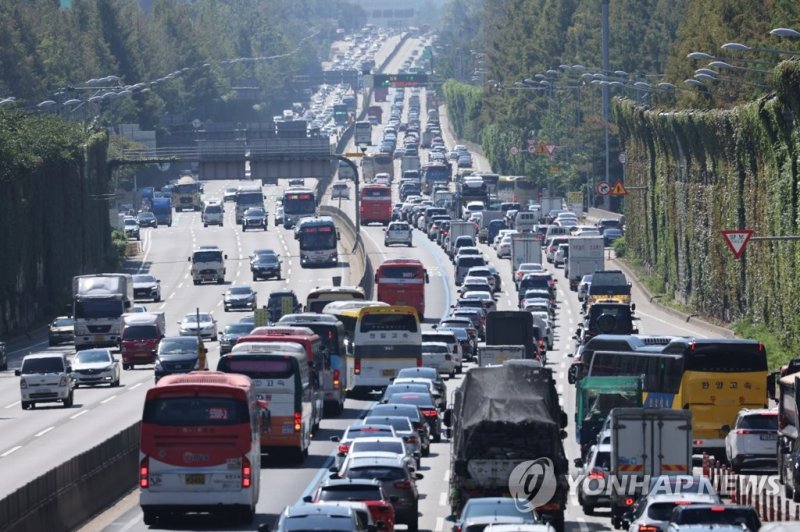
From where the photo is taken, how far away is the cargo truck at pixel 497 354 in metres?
68.3

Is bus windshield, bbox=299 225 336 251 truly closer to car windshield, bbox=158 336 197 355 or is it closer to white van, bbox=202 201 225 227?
white van, bbox=202 201 225 227

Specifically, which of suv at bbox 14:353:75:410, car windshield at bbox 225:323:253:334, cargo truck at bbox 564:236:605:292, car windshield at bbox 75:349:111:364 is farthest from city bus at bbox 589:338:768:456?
cargo truck at bbox 564:236:605:292

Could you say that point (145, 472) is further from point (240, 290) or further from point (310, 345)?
point (240, 290)

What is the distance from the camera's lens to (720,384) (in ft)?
166

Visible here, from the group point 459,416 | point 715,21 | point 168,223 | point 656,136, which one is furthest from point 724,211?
point 168,223

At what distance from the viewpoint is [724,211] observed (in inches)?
3775

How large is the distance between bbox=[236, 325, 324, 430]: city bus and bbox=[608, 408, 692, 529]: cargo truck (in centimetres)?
1315

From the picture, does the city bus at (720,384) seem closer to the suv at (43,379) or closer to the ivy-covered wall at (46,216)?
the suv at (43,379)

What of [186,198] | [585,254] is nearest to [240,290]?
[585,254]

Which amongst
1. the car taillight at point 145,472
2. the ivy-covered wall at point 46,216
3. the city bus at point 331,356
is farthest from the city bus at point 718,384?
the ivy-covered wall at point 46,216

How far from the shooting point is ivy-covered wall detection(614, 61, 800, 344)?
256ft

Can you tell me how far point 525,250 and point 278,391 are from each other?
7178 centimetres

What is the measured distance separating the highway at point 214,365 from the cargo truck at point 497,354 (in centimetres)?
207

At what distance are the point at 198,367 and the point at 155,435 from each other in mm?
33850
